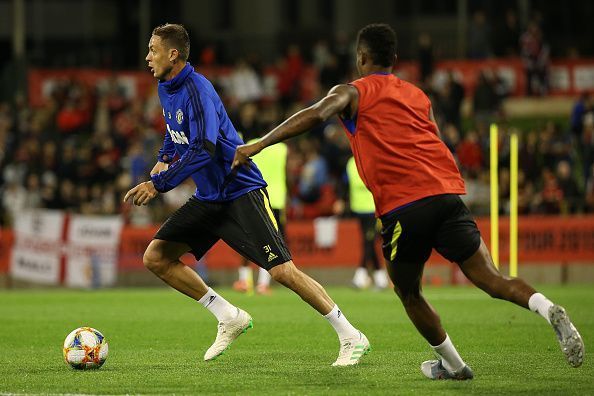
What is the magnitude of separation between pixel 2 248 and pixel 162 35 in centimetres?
1433

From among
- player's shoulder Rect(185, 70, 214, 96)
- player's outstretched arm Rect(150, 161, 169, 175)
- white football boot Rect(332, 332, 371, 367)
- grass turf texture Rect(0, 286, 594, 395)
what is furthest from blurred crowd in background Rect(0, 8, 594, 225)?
white football boot Rect(332, 332, 371, 367)

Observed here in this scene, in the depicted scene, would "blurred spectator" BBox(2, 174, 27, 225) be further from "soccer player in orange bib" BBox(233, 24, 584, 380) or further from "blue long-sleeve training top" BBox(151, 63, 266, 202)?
"soccer player in orange bib" BBox(233, 24, 584, 380)

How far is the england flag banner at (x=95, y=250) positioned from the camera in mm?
22828

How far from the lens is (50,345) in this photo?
36.4 ft

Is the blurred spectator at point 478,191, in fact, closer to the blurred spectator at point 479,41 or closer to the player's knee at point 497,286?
the blurred spectator at point 479,41

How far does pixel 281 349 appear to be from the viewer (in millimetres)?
10648

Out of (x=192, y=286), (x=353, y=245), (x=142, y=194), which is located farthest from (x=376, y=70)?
(x=353, y=245)

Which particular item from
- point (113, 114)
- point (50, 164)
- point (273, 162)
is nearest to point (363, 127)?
point (273, 162)

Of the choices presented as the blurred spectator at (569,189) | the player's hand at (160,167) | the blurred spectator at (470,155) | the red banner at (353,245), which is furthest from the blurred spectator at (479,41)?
the player's hand at (160,167)

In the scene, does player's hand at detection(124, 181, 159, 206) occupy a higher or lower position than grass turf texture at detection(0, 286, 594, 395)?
higher

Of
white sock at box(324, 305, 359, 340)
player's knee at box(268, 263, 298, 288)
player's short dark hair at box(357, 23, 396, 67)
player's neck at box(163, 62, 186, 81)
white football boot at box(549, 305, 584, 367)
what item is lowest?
white sock at box(324, 305, 359, 340)

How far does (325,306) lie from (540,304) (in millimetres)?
2152

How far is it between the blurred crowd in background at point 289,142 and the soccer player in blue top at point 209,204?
9903 millimetres

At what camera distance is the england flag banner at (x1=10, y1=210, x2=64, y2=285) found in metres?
22.9
